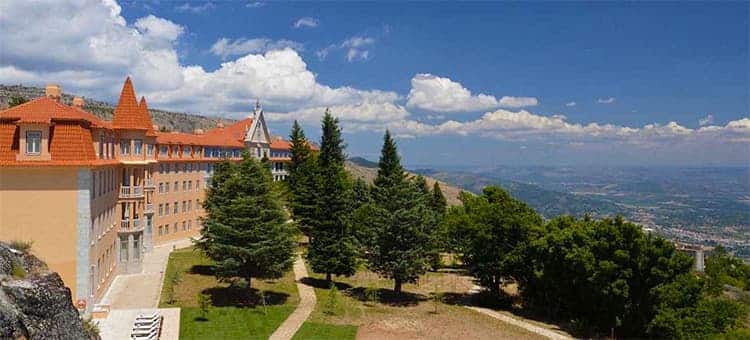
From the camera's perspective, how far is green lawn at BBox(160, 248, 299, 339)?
2470 cm

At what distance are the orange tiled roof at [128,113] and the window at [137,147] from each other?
47.0 inches

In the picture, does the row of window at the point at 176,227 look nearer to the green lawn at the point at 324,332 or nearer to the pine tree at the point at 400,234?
the pine tree at the point at 400,234

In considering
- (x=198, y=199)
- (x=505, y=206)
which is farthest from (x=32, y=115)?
(x=198, y=199)

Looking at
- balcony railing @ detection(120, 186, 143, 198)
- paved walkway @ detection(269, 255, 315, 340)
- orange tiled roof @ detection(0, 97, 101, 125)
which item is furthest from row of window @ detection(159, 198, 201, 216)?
orange tiled roof @ detection(0, 97, 101, 125)

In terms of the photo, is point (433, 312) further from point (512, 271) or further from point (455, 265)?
point (455, 265)

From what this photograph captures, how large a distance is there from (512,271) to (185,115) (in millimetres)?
144482

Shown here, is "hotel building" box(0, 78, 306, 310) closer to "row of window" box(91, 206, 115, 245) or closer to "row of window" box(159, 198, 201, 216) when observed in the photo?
"row of window" box(91, 206, 115, 245)

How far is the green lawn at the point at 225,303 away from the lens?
81.0ft

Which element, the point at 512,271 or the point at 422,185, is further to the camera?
the point at 422,185

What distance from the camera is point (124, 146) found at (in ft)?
116

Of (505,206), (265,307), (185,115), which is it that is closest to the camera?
(265,307)

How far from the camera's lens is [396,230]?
3297 centimetres

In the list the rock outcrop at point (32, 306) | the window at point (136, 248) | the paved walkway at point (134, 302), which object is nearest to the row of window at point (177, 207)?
the paved walkway at point (134, 302)

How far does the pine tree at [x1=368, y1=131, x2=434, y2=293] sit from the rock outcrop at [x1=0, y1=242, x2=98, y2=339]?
843 inches
